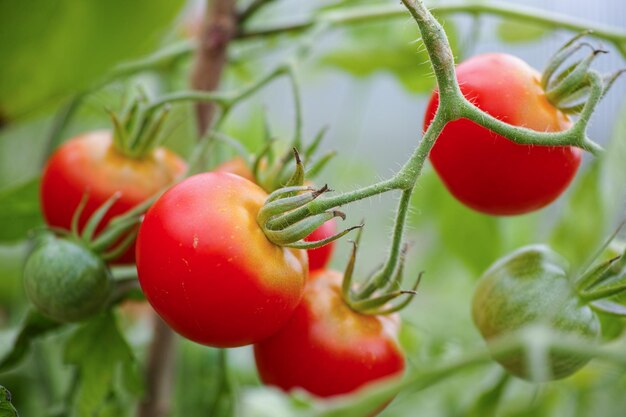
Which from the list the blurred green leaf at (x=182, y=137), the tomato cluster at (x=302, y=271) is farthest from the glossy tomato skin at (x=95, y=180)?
the blurred green leaf at (x=182, y=137)

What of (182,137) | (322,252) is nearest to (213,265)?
(322,252)

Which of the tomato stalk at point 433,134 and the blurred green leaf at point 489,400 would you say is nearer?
the tomato stalk at point 433,134

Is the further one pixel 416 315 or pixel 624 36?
pixel 416 315

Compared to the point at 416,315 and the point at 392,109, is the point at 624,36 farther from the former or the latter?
the point at 392,109

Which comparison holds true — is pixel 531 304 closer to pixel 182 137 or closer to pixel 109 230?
pixel 109 230

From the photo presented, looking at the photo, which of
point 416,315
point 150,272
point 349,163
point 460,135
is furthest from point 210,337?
point 349,163

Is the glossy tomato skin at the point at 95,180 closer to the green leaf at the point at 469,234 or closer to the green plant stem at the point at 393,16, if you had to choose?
the green plant stem at the point at 393,16

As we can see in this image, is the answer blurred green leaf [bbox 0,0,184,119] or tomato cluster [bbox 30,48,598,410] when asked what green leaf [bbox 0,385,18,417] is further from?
blurred green leaf [bbox 0,0,184,119]
